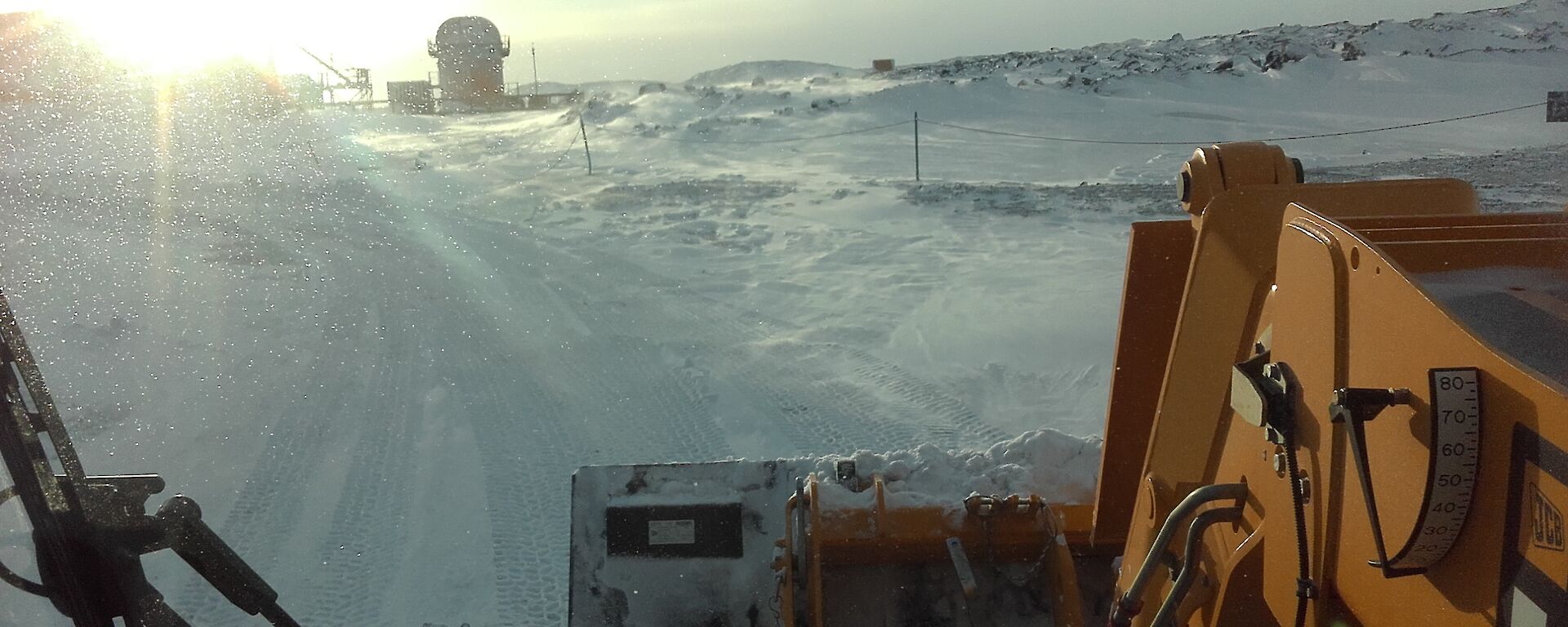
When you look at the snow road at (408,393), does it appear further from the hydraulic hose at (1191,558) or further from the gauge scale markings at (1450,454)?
the gauge scale markings at (1450,454)

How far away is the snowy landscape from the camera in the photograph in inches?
225

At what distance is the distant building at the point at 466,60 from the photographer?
4756 cm

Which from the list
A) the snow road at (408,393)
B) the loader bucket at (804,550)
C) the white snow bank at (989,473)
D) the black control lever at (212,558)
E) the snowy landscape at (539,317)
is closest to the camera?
the black control lever at (212,558)

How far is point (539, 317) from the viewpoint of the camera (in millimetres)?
9711

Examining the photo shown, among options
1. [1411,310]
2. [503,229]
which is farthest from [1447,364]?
[503,229]

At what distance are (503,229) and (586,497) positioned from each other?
11016 mm

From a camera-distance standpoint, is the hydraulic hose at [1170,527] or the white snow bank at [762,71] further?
the white snow bank at [762,71]

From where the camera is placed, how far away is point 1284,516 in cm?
231

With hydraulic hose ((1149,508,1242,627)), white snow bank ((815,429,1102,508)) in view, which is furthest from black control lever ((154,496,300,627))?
hydraulic hose ((1149,508,1242,627))

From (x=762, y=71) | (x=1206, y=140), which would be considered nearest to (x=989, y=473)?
(x=1206, y=140)

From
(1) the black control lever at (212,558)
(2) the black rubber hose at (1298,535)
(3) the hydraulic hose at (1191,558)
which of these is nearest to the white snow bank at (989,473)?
(3) the hydraulic hose at (1191,558)

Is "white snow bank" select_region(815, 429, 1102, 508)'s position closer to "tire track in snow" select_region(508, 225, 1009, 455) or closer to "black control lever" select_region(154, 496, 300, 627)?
"black control lever" select_region(154, 496, 300, 627)

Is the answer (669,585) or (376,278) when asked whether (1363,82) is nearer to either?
(376,278)

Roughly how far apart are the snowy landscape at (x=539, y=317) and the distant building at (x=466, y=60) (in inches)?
940
